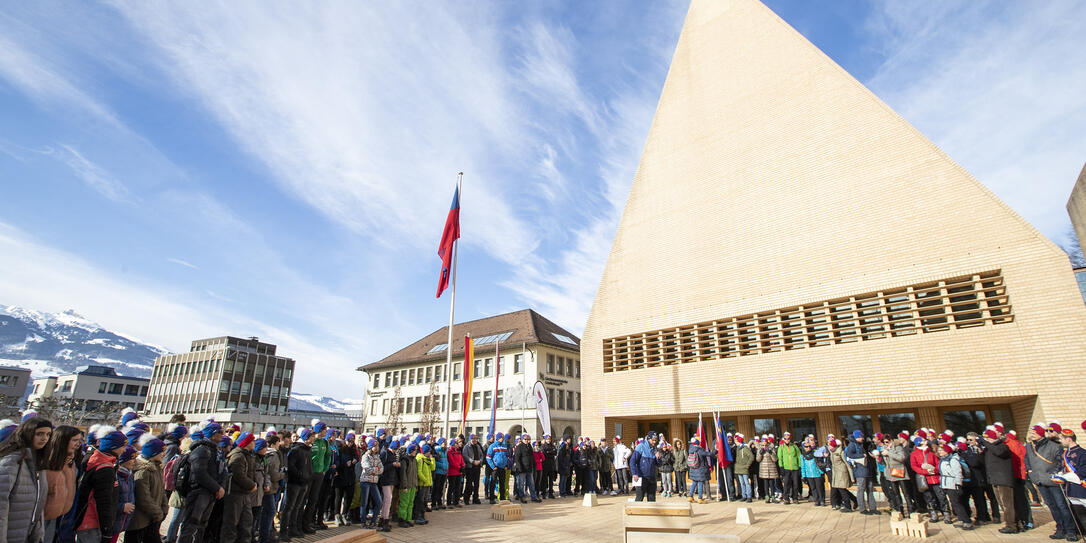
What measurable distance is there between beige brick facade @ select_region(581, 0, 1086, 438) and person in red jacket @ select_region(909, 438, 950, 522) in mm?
4050

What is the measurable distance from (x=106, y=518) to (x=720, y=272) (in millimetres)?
18258

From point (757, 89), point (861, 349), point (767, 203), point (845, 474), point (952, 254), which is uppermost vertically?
point (757, 89)

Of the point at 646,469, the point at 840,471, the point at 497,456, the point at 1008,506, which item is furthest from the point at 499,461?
the point at 1008,506

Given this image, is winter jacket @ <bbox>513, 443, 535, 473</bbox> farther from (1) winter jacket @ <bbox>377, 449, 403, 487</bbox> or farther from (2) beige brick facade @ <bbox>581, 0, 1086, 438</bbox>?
(2) beige brick facade @ <bbox>581, 0, 1086, 438</bbox>

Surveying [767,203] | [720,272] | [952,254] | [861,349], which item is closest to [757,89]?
[767,203]

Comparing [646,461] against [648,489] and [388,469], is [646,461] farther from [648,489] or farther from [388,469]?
[388,469]

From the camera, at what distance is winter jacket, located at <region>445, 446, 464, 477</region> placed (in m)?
13.8

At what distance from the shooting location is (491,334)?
4969cm

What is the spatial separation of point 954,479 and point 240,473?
1263 cm

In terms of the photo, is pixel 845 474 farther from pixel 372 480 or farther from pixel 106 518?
pixel 106 518

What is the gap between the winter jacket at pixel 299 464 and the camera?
899cm

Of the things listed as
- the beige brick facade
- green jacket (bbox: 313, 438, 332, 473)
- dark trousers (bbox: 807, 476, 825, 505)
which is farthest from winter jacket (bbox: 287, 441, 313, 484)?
the beige brick facade

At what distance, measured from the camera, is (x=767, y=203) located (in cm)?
1906

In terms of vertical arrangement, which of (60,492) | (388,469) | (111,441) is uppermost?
(111,441)
